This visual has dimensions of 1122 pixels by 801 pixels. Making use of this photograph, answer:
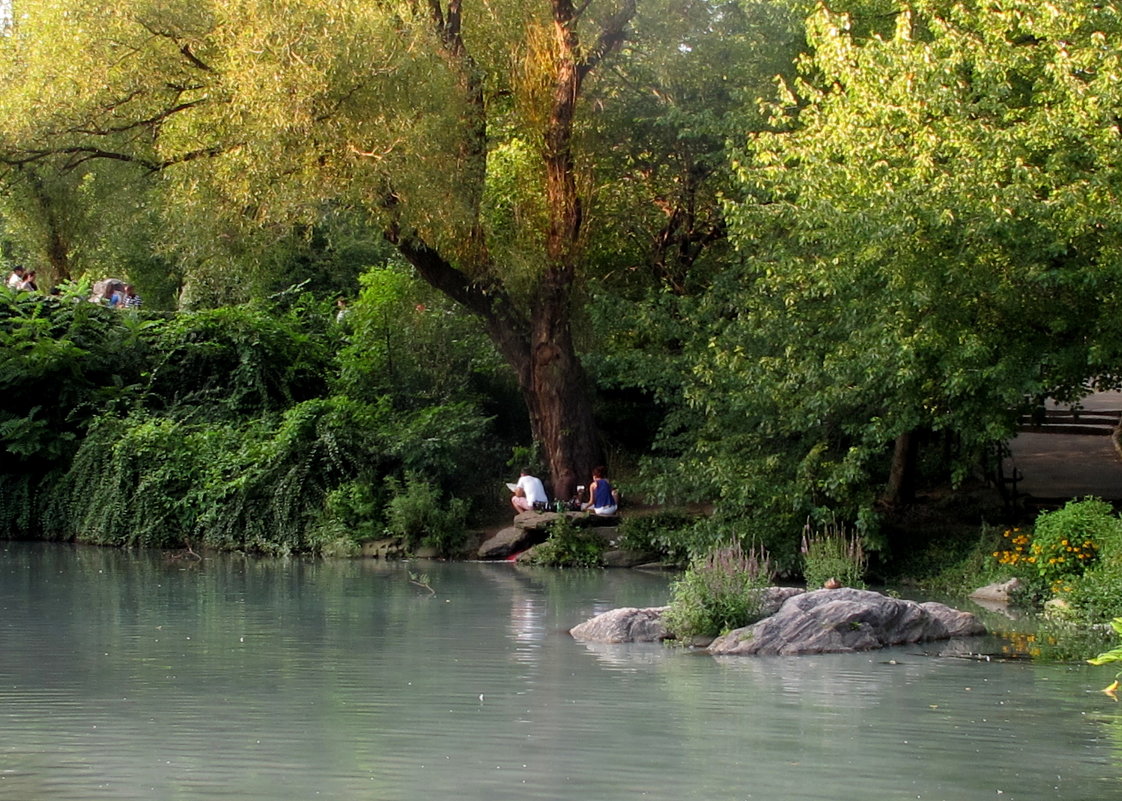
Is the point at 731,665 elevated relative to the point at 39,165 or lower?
lower

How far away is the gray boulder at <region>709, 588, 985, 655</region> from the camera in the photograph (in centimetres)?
1418

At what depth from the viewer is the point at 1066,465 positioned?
24953 millimetres

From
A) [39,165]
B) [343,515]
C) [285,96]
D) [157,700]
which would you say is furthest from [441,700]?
[39,165]

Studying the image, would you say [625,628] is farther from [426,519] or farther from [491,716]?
[426,519]

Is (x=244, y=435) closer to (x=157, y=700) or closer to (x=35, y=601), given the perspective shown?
(x=35, y=601)

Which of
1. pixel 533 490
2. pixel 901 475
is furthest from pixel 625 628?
pixel 533 490

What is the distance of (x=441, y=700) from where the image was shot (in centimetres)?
1152

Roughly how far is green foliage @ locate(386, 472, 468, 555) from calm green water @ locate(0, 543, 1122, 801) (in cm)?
734

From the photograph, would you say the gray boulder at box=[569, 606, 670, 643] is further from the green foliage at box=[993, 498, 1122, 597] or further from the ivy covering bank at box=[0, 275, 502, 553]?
the ivy covering bank at box=[0, 275, 502, 553]

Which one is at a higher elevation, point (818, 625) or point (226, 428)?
point (226, 428)

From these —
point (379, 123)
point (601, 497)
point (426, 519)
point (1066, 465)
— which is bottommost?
point (426, 519)

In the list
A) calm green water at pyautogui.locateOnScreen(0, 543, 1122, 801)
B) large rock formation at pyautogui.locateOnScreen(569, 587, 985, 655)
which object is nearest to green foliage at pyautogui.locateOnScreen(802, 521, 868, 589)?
large rock formation at pyautogui.locateOnScreen(569, 587, 985, 655)

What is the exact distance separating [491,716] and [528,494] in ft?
45.8

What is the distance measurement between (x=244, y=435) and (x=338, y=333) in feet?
11.9
